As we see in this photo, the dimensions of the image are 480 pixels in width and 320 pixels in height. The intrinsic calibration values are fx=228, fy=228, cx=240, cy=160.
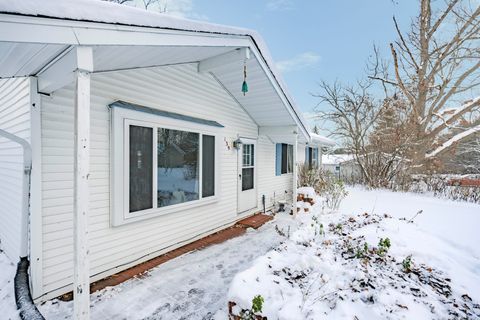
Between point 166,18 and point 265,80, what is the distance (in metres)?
2.84

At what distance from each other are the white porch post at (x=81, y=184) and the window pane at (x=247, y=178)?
4.67m

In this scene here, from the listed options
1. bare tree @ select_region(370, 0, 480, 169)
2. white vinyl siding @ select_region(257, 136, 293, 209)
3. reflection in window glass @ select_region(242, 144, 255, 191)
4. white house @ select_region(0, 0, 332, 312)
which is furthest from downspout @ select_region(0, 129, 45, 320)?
bare tree @ select_region(370, 0, 480, 169)

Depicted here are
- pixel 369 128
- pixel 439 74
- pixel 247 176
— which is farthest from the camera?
pixel 369 128

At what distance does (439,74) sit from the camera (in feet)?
39.3

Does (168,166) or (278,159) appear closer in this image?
(168,166)

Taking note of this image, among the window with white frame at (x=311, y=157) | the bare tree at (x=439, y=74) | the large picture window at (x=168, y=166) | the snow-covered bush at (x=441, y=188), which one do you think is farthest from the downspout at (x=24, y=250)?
the bare tree at (x=439, y=74)

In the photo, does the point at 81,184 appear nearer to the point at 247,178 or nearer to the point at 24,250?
the point at 24,250

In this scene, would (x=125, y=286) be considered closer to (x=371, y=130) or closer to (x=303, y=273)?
(x=303, y=273)

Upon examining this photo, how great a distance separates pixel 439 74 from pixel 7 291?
17.3 metres

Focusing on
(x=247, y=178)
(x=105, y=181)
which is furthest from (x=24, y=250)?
(x=247, y=178)

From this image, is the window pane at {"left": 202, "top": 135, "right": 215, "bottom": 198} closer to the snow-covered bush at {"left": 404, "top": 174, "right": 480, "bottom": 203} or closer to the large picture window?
the large picture window

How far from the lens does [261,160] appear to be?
7090 millimetres

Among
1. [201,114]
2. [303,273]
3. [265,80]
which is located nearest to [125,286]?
[303,273]

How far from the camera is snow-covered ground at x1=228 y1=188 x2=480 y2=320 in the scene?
6.44 ft
